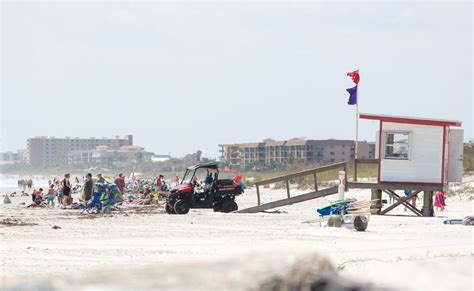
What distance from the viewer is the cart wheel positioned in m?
17.5

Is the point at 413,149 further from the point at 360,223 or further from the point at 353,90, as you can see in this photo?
the point at 360,223

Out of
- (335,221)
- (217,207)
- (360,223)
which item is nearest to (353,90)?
(217,207)

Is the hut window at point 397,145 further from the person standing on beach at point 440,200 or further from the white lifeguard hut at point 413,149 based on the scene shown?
the person standing on beach at point 440,200

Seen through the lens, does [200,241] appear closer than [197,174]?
Yes

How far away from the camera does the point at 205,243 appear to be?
48.0ft

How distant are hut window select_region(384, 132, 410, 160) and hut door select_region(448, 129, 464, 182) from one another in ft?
4.37

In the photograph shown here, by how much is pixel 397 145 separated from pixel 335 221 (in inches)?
248

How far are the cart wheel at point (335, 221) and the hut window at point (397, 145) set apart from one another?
231 inches

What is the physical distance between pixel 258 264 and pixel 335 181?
1526 inches

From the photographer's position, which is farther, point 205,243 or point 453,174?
point 453,174

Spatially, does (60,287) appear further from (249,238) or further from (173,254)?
(249,238)

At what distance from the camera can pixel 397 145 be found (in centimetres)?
2312

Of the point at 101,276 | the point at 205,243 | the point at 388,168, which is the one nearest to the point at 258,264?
the point at 101,276

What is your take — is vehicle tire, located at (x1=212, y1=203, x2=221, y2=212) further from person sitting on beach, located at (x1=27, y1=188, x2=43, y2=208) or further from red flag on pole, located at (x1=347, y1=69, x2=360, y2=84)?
person sitting on beach, located at (x1=27, y1=188, x2=43, y2=208)
